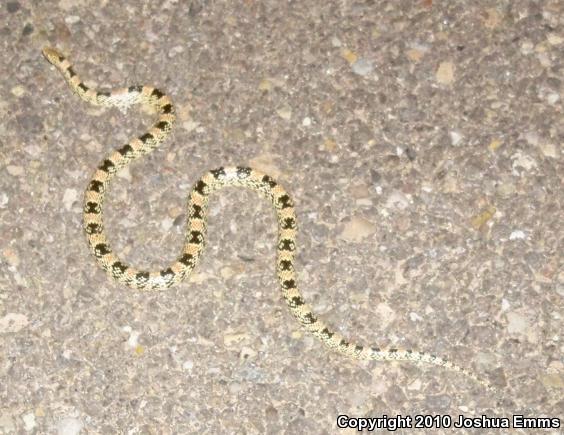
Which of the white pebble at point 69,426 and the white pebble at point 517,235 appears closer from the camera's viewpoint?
the white pebble at point 69,426

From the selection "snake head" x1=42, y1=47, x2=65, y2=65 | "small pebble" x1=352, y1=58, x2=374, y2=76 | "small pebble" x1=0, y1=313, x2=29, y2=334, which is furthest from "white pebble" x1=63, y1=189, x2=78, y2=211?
"small pebble" x1=352, y1=58, x2=374, y2=76

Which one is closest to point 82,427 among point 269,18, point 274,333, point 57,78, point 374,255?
point 274,333

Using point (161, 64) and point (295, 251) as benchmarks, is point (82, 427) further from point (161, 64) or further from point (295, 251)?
point (161, 64)

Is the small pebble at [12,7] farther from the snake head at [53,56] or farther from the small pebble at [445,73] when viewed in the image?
the small pebble at [445,73]

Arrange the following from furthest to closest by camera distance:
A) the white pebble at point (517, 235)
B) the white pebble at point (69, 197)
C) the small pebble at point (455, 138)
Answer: the small pebble at point (455, 138), the white pebble at point (69, 197), the white pebble at point (517, 235)

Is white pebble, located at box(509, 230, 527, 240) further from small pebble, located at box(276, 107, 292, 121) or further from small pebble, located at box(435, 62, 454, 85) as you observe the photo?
small pebble, located at box(276, 107, 292, 121)

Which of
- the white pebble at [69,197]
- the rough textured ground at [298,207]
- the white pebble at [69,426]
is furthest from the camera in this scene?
the white pebble at [69,197]

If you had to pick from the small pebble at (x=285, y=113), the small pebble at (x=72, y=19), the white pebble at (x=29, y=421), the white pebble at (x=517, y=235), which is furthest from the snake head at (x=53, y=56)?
the white pebble at (x=517, y=235)

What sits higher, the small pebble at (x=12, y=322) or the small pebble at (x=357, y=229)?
the small pebble at (x=357, y=229)

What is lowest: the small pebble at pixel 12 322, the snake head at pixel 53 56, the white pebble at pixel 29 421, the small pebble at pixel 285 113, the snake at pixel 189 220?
the white pebble at pixel 29 421
